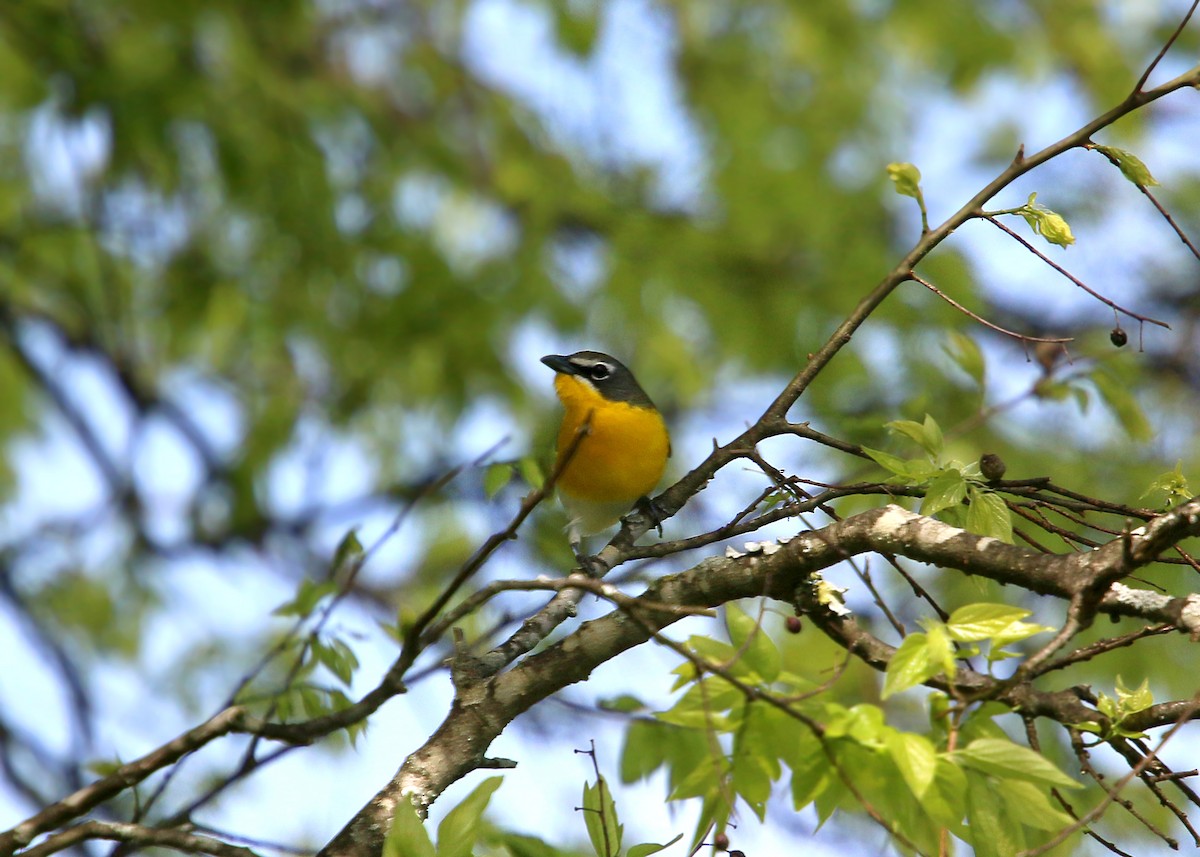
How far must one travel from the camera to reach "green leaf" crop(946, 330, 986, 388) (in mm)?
4004

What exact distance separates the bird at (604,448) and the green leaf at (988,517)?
2576 millimetres

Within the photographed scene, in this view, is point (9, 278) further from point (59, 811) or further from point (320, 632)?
point (59, 811)

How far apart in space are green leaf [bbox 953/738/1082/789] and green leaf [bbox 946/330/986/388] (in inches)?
84.4

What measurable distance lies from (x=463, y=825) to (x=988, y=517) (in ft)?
4.28

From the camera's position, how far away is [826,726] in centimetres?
218

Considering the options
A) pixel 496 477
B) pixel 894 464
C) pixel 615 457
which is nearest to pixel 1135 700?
pixel 894 464

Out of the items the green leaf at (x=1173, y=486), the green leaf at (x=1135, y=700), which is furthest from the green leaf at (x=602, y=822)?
the green leaf at (x=1173, y=486)

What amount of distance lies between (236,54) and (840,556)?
6145 mm

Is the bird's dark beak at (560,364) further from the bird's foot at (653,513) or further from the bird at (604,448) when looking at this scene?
the bird's foot at (653,513)

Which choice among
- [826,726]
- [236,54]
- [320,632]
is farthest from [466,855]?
[236,54]

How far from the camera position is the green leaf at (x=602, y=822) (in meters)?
2.39

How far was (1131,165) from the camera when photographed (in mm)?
2348

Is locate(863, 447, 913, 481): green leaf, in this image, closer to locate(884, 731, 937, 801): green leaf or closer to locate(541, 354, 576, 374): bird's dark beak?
locate(884, 731, 937, 801): green leaf

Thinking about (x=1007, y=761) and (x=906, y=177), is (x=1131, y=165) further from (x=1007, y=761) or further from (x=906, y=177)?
(x=1007, y=761)
